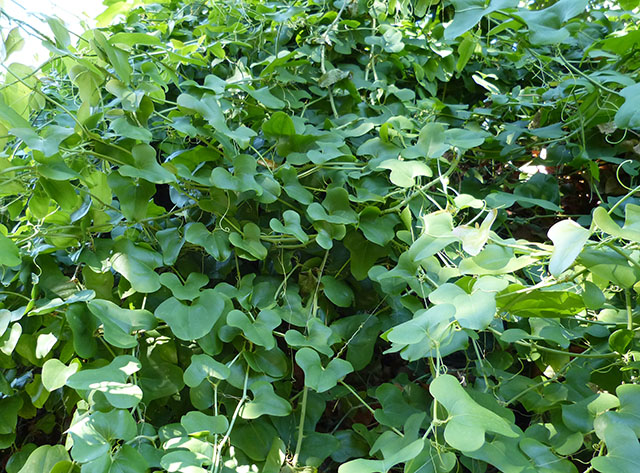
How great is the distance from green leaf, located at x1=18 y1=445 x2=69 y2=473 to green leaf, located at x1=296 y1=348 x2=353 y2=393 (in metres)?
0.35

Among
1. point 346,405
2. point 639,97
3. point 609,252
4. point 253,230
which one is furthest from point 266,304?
point 639,97

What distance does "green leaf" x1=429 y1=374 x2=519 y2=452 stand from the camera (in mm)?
461

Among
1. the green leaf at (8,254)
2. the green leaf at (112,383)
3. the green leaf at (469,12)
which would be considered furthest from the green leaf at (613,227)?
the green leaf at (8,254)

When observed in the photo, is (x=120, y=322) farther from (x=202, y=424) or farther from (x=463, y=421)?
(x=463, y=421)

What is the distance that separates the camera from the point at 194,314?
2.37ft

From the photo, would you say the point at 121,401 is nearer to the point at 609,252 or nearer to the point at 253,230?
the point at 253,230

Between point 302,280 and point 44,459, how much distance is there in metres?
0.46

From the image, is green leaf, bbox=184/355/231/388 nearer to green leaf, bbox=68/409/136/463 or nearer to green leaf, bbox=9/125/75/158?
green leaf, bbox=68/409/136/463

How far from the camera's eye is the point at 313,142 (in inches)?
36.4

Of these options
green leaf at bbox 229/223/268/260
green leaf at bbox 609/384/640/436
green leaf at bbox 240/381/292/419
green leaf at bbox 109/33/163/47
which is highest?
green leaf at bbox 109/33/163/47

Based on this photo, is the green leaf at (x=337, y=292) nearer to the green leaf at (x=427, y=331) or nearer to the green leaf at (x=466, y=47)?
the green leaf at (x=427, y=331)

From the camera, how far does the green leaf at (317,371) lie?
667 millimetres

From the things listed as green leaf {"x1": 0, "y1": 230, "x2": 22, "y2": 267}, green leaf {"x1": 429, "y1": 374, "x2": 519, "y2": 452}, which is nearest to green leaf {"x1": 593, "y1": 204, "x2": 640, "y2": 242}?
green leaf {"x1": 429, "y1": 374, "x2": 519, "y2": 452}

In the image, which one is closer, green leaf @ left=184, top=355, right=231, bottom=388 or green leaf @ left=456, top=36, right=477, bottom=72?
green leaf @ left=184, top=355, right=231, bottom=388
